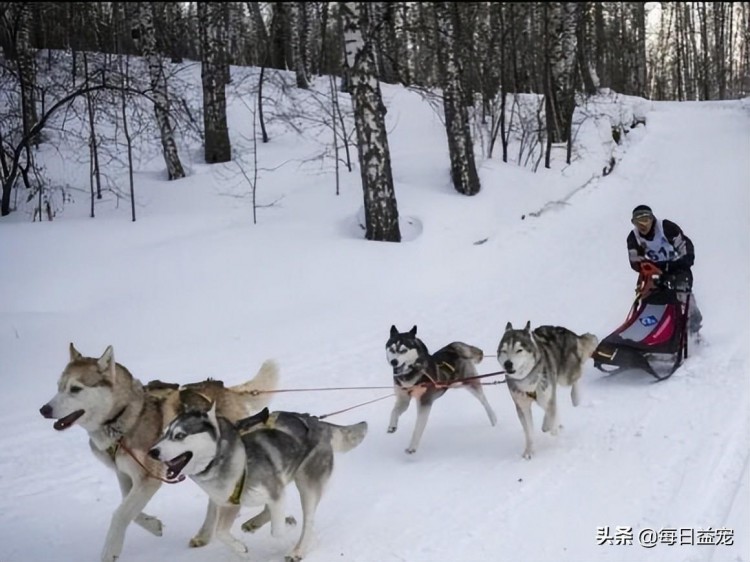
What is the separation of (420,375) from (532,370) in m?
0.81

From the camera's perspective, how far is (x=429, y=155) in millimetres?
13539

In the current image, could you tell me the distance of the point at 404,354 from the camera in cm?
489

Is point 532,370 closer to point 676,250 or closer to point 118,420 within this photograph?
point 676,250

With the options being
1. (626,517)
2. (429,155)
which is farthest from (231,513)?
(429,155)

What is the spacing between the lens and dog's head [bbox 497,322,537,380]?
183 inches

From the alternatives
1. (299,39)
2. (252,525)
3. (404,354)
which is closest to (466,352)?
(404,354)

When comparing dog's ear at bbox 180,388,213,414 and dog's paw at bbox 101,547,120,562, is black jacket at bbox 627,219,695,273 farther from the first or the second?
dog's paw at bbox 101,547,120,562

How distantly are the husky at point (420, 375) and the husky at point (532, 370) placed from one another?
50 centimetres

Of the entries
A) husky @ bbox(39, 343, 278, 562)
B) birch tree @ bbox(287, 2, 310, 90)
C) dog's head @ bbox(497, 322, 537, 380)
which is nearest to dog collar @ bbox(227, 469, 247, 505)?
husky @ bbox(39, 343, 278, 562)

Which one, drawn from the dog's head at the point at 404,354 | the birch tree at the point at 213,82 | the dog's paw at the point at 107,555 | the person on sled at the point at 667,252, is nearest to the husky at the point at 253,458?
the dog's paw at the point at 107,555

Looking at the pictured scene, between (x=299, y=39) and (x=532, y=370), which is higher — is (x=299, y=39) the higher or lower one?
the higher one

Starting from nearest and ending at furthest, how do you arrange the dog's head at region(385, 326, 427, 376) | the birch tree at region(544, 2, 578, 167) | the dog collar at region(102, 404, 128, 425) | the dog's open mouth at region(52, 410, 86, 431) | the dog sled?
the dog's open mouth at region(52, 410, 86, 431), the dog collar at region(102, 404, 128, 425), the dog's head at region(385, 326, 427, 376), the dog sled, the birch tree at region(544, 2, 578, 167)

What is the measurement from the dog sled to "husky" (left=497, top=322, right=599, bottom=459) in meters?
0.91

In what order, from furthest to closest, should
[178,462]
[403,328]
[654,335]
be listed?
[403,328] < [654,335] < [178,462]
